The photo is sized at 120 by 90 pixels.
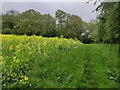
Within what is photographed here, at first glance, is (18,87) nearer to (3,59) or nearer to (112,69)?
(3,59)

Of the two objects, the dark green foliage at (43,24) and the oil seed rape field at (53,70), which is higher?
the dark green foliage at (43,24)

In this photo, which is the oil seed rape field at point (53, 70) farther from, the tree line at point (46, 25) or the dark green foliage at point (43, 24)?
the dark green foliage at point (43, 24)

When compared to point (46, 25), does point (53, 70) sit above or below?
below

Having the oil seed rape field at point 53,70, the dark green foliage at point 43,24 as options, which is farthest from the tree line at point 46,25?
the oil seed rape field at point 53,70

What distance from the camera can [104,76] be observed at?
1118 cm

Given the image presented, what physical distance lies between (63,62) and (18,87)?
3602 millimetres

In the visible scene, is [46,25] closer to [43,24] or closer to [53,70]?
[43,24]

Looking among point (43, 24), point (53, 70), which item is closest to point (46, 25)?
point (43, 24)

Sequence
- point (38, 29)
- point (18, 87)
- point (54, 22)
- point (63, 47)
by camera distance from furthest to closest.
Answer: point (54, 22) < point (38, 29) < point (63, 47) < point (18, 87)

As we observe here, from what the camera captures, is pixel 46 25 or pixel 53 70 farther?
pixel 46 25

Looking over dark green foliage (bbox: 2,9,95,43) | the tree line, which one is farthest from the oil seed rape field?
dark green foliage (bbox: 2,9,95,43)

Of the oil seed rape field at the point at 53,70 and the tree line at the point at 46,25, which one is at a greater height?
the tree line at the point at 46,25

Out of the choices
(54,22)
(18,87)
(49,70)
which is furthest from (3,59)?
(54,22)

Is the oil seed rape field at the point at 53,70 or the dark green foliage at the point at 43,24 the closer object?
the oil seed rape field at the point at 53,70
